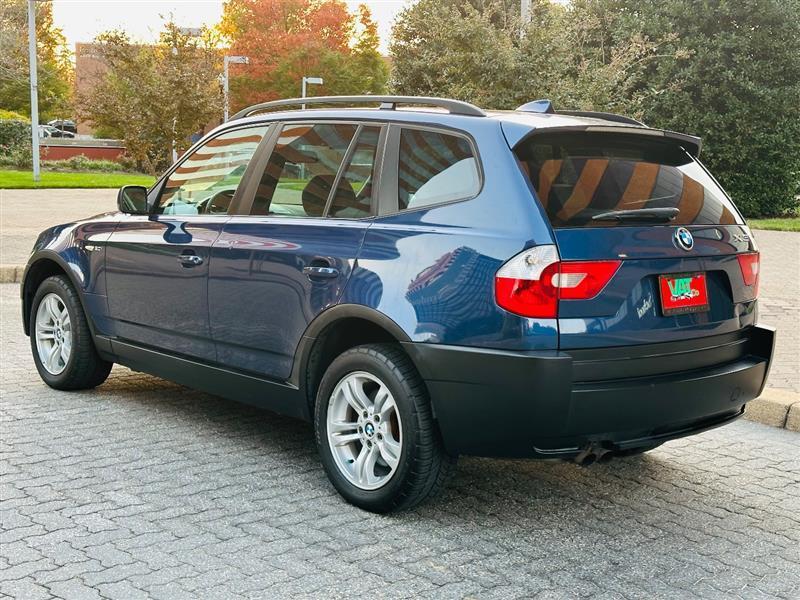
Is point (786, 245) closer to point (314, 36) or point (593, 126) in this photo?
point (593, 126)

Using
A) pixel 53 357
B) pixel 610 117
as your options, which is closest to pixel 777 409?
pixel 610 117

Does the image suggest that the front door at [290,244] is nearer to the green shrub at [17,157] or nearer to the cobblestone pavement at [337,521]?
the cobblestone pavement at [337,521]

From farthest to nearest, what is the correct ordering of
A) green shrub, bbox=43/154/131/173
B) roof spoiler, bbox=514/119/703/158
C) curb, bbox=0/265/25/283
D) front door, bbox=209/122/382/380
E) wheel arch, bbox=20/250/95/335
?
1. green shrub, bbox=43/154/131/173
2. curb, bbox=0/265/25/283
3. wheel arch, bbox=20/250/95/335
4. front door, bbox=209/122/382/380
5. roof spoiler, bbox=514/119/703/158

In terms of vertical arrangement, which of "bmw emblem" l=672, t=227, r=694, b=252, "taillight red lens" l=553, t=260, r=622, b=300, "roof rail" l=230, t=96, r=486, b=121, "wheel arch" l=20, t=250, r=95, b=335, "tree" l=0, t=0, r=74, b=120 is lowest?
"wheel arch" l=20, t=250, r=95, b=335

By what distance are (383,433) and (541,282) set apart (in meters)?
1.04

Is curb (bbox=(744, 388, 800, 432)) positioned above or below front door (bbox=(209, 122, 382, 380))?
below

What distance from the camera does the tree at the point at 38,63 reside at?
42938 millimetres

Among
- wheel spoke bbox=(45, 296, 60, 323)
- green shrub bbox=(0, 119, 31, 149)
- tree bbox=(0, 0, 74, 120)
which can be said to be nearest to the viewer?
wheel spoke bbox=(45, 296, 60, 323)

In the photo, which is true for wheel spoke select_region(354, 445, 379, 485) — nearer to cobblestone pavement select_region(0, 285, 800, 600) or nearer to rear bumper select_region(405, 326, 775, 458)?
cobblestone pavement select_region(0, 285, 800, 600)

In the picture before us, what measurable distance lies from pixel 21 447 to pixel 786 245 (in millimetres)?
15166

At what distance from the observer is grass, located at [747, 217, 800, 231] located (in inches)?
848

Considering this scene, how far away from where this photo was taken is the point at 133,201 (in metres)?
6.14

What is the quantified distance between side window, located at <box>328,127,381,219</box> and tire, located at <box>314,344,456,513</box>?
2.17 ft

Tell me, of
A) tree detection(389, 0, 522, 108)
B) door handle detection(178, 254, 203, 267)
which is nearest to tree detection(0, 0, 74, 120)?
tree detection(389, 0, 522, 108)
